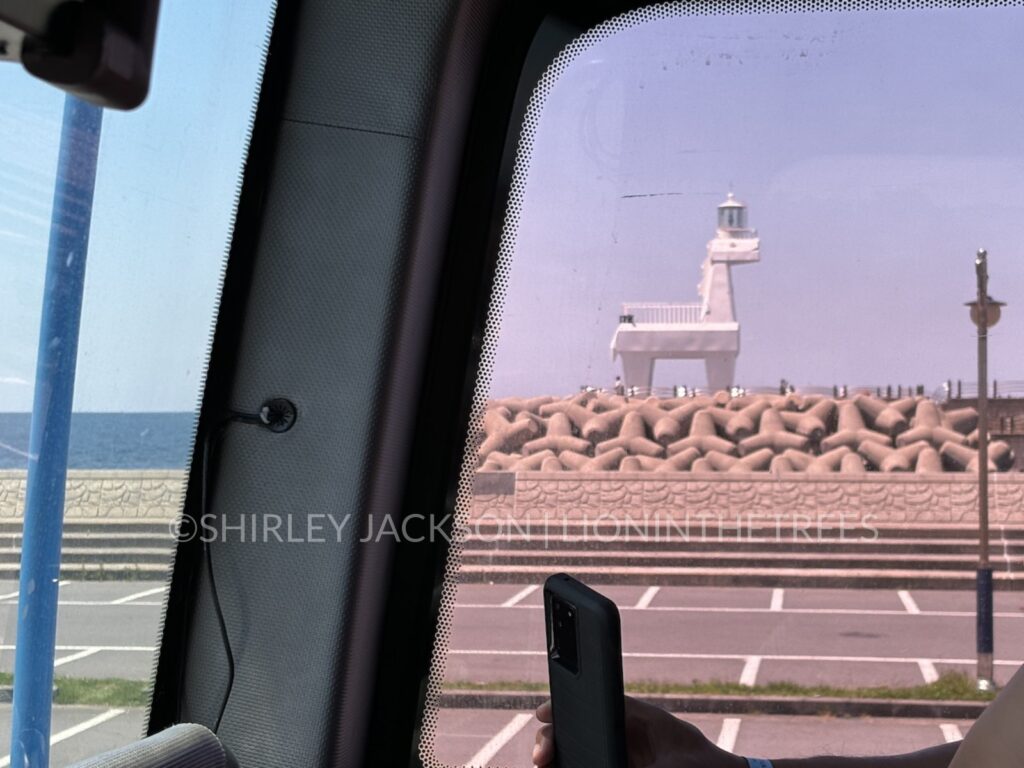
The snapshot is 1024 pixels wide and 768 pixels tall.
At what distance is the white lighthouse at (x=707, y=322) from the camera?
170 cm

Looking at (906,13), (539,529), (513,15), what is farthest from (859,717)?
(513,15)

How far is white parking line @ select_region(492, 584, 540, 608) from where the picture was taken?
179cm

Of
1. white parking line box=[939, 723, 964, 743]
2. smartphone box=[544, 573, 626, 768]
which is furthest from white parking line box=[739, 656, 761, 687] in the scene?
smartphone box=[544, 573, 626, 768]

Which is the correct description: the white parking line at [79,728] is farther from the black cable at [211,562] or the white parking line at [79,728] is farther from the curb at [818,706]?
the curb at [818,706]

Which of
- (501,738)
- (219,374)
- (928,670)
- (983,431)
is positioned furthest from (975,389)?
(219,374)

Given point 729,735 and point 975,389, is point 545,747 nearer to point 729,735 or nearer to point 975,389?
point 729,735

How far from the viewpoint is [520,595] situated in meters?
1.79

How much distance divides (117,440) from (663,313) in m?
0.77

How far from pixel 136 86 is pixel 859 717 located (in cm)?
143

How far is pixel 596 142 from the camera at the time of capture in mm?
1755

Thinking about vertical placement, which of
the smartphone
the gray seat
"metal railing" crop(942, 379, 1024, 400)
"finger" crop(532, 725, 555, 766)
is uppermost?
"metal railing" crop(942, 379, 1024, 400)

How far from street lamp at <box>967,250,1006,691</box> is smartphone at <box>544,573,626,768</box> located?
0.66 meters

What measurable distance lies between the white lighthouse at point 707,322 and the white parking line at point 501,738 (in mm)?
535

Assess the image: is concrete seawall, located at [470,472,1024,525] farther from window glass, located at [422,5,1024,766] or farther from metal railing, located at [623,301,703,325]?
metal railing, located at [623,301,703,325]
